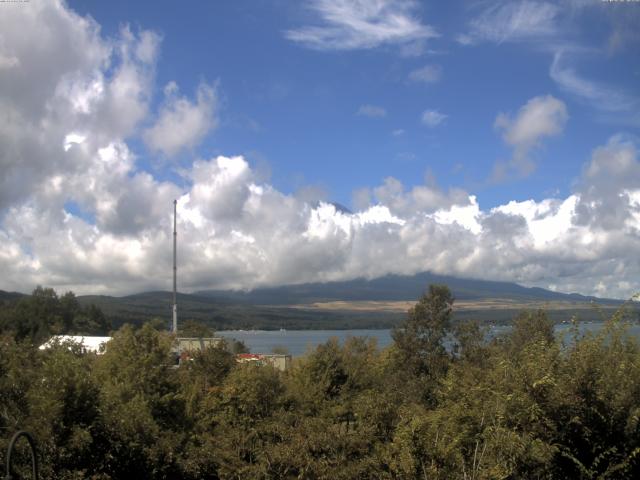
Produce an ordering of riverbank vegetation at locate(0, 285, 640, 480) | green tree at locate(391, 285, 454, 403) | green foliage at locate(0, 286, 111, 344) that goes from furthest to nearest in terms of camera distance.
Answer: green foliage at locate(0, 286, 111, 344) < green tree at locate(391, 285, 454, 403) < riverbank vegetation at locate(0, 285, 640, 480)

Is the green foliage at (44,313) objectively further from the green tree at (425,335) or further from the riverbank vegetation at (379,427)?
the riverbank vegetation at (379,427)

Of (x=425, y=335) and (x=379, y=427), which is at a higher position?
(x=425, y=335)

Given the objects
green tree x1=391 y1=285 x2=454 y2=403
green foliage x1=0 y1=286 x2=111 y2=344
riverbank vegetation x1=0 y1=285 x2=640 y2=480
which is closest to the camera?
riverbank vegetation x1=0 y1=285 x2=640 y2=480

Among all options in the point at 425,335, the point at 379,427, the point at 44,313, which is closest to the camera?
the point at 379,427

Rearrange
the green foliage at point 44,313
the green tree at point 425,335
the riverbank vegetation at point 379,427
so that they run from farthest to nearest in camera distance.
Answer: the green foliage at point 44,313 < the green tree at point 425,335 < the riverbank vegetation at point 379,427

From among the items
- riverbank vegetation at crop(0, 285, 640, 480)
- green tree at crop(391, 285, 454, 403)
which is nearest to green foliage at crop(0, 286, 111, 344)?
green tree at crop(391, 285, 454, 403)

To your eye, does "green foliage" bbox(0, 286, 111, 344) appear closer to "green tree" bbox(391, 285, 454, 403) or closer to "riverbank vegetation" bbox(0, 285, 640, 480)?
"green tree" bbox(391, 285, 454, 403)

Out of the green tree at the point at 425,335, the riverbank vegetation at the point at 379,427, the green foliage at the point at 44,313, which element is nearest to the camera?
the riverbank vegetation at the point at 379,427

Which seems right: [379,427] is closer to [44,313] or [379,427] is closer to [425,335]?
[425,335]

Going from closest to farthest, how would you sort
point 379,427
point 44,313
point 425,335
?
point 379,427
point 425,335
point 44,313

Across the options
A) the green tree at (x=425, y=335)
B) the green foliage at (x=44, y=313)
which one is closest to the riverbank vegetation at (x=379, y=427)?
the green tree at (x=425, y=335)

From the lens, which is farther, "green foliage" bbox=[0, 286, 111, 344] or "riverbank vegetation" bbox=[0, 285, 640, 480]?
"green foliage" bbox=[0, 286, 111, 344]

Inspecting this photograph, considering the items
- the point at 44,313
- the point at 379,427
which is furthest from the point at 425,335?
the point at 44,313

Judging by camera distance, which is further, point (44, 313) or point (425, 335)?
point (44, 313)
